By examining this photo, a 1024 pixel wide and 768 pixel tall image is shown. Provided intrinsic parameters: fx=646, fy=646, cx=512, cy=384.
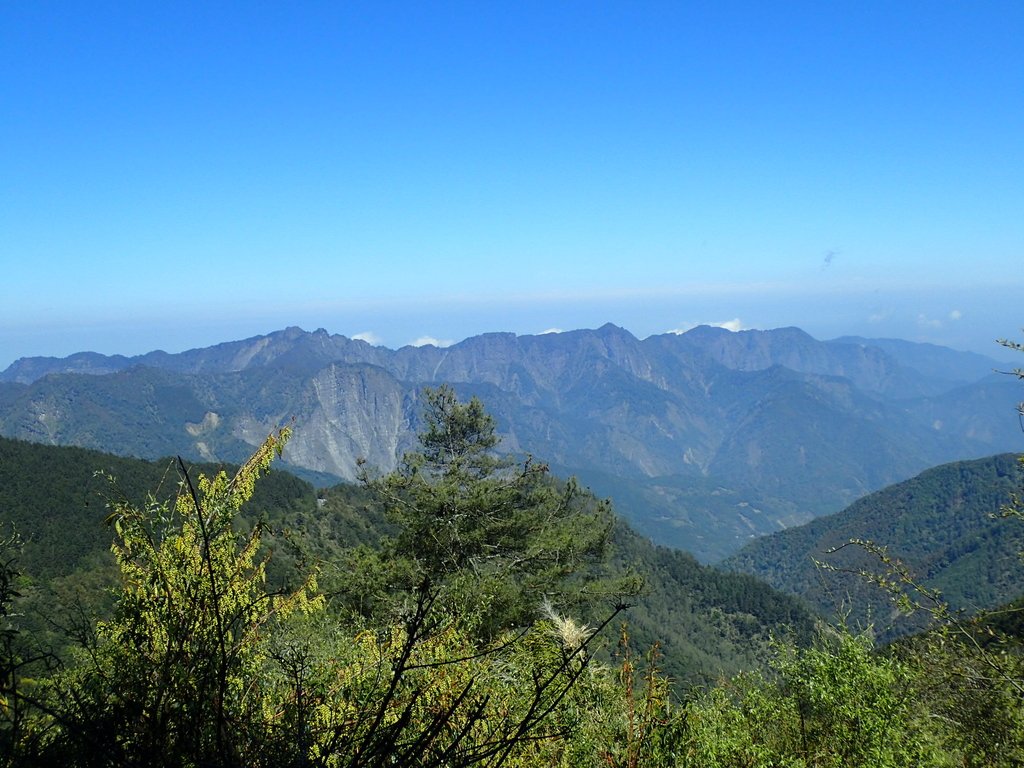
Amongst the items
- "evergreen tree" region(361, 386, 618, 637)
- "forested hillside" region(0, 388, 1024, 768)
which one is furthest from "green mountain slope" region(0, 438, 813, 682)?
"forested hillside" region(0, 388, 1024, 768)

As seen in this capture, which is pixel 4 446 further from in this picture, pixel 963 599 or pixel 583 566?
pixel 963 599

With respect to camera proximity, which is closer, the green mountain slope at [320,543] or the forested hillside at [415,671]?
the forested hillside at [415,671]

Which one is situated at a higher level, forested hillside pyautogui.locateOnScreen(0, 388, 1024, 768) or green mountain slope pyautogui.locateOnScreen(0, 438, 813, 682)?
forested hillside pyautogui.locateOnScreen(0, 388, 1024, 768)

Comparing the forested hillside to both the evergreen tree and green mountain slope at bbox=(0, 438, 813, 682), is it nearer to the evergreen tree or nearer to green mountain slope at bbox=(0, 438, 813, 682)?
the evergreen tree

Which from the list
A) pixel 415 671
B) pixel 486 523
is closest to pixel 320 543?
pixel 486 523

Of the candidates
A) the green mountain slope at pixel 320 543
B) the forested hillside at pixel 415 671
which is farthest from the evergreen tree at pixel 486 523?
the green mountain slope at pixel 320 543

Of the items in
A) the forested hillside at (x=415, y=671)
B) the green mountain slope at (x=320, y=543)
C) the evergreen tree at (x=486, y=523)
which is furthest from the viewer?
the green mountain slope at (x=320, y=543)

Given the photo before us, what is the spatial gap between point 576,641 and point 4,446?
146 meters

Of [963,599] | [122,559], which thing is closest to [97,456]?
[122,559]

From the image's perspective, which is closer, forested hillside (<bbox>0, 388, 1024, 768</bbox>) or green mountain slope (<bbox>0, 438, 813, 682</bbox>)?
forested hillside (<bbox>0, 388, 1024, 768</bbox>)

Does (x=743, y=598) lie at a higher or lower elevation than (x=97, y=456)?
lower

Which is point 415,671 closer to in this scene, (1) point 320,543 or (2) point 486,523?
(2) point 486,523

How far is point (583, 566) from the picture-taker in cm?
1975

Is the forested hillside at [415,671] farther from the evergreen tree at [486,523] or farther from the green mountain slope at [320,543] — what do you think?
the green mountain slope at [320,543]
